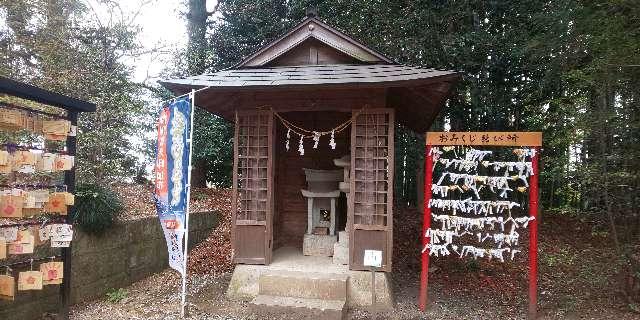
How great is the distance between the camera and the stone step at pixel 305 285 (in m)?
5.72

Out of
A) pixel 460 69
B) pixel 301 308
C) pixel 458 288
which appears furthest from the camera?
pixel 460 69

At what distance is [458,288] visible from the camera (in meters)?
7.18

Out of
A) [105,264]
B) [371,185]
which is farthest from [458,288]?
[105,264]

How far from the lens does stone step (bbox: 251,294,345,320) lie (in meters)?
5.17

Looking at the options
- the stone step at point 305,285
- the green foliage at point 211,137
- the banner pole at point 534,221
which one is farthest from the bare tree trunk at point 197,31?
the banner pole at point 534,221

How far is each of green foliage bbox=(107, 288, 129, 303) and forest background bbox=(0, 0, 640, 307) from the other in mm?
2537

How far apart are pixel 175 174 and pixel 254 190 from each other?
1.38 meters

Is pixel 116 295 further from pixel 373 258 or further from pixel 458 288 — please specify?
pixel 458 288

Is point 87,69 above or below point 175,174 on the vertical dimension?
above

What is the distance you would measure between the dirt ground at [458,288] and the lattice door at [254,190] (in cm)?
86

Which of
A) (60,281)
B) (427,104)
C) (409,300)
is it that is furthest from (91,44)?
(409,300)

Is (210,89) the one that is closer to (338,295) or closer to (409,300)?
(338,295)

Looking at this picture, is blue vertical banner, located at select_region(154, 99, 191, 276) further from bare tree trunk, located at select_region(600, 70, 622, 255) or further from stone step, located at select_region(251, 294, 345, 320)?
bare tree trunk, located at select_region(600, 70, 622, 255)

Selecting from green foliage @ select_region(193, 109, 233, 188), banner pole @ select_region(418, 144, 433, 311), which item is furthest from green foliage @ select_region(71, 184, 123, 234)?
green foliage @ select_region(193, 109, 233, 188)
